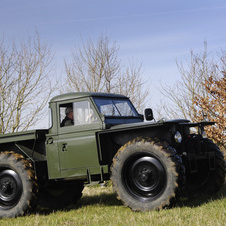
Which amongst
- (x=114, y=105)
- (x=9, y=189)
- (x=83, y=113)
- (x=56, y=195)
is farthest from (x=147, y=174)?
(x=9, y=189)

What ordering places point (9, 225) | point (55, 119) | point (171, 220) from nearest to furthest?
1. point (171, 220)
2. point (9, 225)
3. point (55, 119)

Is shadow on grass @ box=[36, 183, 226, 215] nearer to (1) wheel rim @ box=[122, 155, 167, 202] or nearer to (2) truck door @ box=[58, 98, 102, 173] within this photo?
(1) wheel rim @ box=[122, 155, 167, 202]

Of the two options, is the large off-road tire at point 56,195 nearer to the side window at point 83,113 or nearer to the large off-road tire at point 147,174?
the side window at point 83,113

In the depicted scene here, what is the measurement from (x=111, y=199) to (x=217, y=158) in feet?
8.97

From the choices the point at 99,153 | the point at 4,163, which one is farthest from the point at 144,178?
the point at 4,163

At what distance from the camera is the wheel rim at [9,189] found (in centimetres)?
815

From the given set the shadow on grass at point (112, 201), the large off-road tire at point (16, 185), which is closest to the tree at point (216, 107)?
the shadow on grass at point (112, 201)

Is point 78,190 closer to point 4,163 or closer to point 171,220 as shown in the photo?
point 4,163

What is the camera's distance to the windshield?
812 cm

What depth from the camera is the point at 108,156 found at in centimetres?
784

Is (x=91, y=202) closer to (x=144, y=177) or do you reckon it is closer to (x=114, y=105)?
(x=114, y=105)

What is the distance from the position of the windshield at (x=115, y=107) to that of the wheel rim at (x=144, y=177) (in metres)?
1.34

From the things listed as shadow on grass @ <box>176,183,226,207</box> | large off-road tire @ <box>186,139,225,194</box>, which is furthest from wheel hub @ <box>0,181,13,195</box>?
large off-road tire @ <box>186,139,225,194</box>

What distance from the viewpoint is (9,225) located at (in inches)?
280
